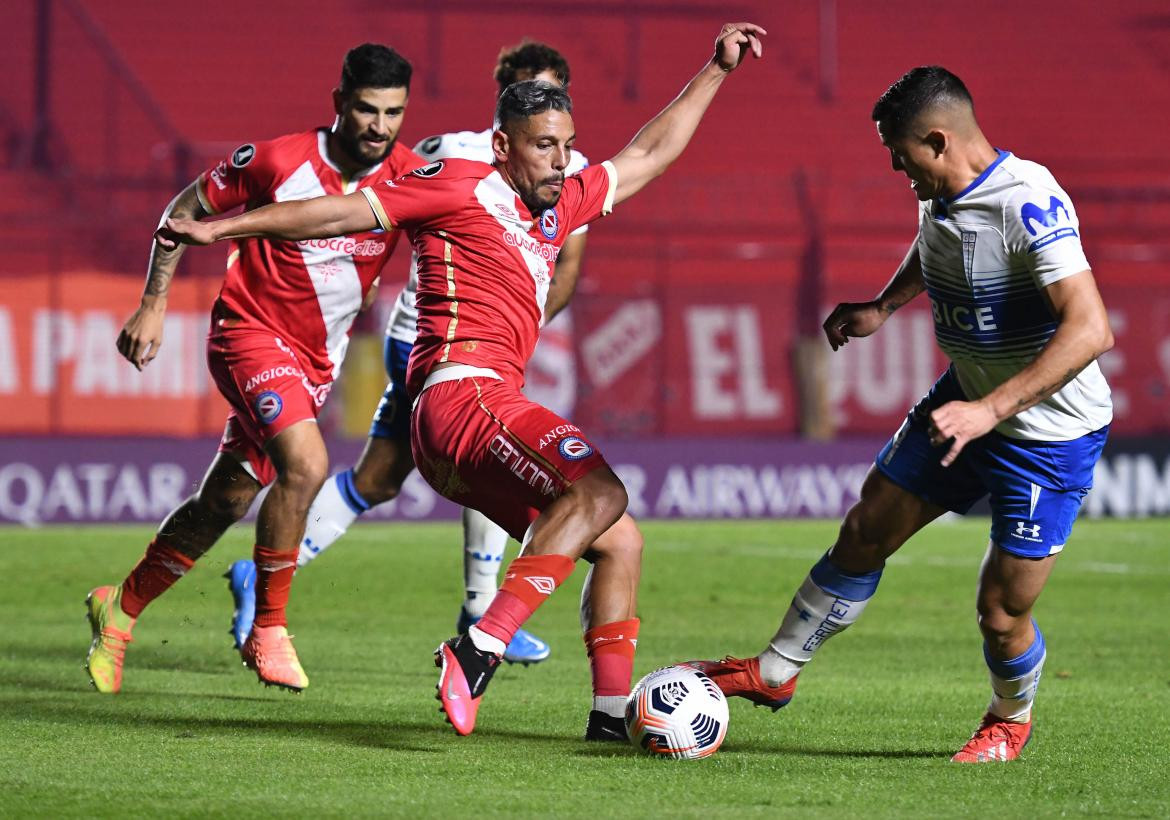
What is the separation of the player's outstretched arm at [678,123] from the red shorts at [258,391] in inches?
56.7

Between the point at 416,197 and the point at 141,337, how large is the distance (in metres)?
1.29

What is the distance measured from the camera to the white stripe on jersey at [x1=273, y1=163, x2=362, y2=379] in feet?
22.2

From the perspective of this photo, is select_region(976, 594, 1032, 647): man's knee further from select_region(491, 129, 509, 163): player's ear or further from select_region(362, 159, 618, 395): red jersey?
select_region(491, 129, 509, 163): player's ear

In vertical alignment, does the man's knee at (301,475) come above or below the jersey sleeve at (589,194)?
below

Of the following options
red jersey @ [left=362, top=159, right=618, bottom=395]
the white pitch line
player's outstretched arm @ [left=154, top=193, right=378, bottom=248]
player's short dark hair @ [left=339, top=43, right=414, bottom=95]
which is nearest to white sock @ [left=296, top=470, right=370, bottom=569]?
player's short dark hair @ [left=339, top=43, right=414, bottom=95]

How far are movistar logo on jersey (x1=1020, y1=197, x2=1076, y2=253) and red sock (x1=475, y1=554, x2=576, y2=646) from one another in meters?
1.56

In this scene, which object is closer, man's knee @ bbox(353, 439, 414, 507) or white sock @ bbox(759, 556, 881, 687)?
white sock @ bbox(759, 556, 881, 687)

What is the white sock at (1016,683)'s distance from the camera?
17.0 feet

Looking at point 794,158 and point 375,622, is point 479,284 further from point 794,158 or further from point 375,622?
point 794,158

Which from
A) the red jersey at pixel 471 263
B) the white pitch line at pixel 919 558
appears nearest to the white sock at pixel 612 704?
the red jersey at pixel 471 263

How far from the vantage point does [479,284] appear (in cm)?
552

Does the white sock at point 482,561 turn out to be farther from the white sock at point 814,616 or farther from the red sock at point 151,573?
the white sock at point 814,616

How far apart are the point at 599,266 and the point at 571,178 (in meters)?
13.3

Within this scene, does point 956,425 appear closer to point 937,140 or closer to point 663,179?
point 937,140
